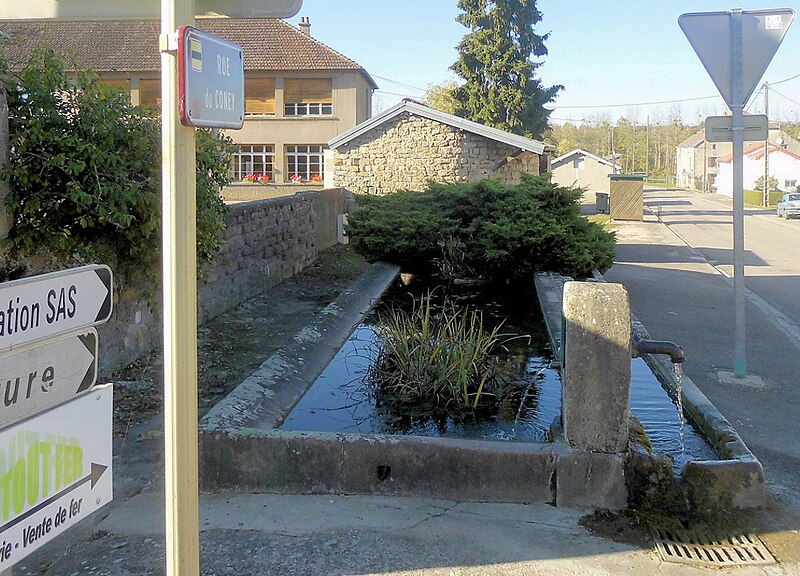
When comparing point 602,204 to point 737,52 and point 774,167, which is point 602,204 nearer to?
point 737,52

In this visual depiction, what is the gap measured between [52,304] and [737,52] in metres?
7.17

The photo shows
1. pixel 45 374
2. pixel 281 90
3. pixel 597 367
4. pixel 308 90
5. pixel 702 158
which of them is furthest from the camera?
pixel 702 158

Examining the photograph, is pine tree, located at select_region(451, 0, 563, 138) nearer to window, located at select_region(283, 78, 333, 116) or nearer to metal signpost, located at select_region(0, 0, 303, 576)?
window, located at select_region(283, 78, 333, 116)

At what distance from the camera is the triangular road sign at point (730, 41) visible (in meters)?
7.56

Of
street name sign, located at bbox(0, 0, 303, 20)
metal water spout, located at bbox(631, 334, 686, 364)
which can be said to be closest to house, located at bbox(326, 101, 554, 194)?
metal water spout, located at bbox(631, 334, 686, 364)

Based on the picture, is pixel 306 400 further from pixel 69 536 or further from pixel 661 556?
pixel 661 556

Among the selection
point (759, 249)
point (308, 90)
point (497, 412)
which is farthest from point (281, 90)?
point (497, 412)

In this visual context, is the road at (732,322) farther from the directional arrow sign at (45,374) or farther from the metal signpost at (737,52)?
the directional arrow sign at (45,374)

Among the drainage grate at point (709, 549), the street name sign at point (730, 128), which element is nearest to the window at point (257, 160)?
the street name sign at point (730, 128)

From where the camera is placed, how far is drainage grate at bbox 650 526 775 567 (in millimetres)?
3965

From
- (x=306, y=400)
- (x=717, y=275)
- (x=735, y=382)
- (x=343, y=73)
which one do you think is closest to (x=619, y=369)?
(x=306, y=400)

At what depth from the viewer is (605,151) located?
387 feet

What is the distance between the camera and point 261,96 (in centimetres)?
3641

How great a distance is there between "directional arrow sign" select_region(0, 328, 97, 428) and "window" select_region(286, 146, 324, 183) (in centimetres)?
3428
